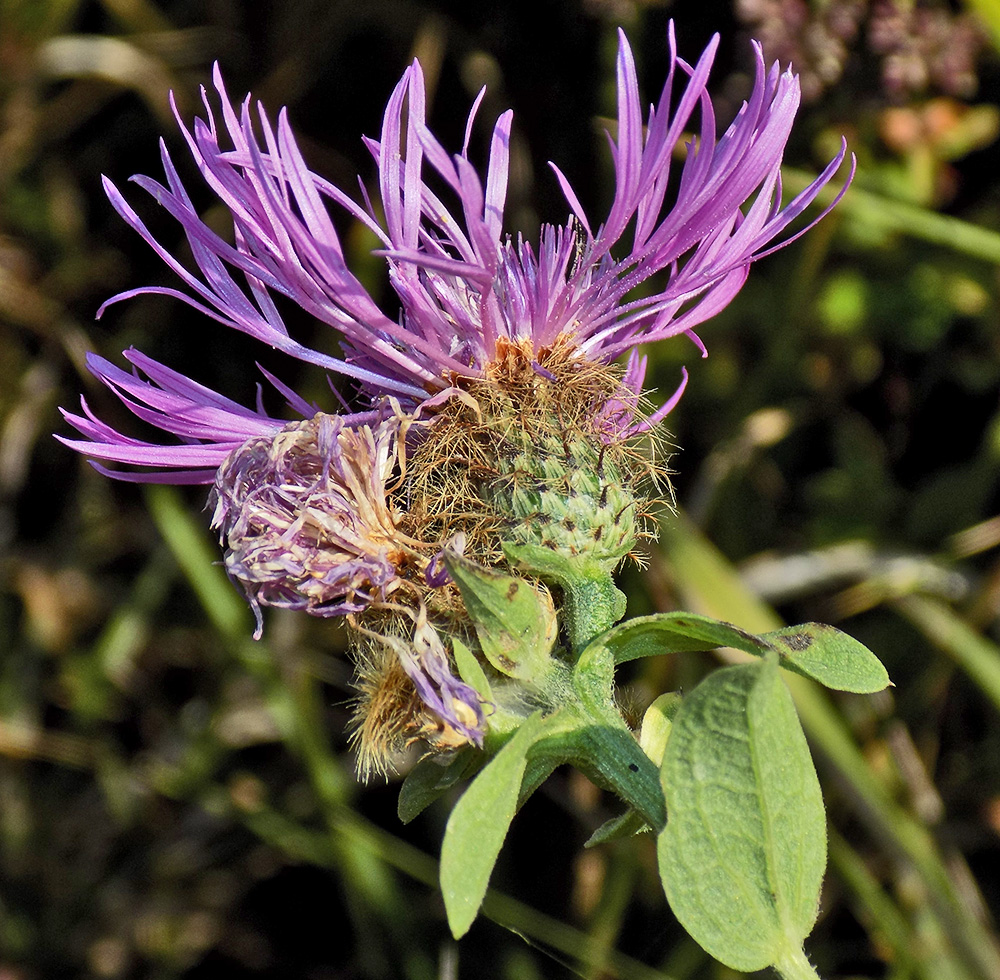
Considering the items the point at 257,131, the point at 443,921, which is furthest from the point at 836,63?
the point at 443,921

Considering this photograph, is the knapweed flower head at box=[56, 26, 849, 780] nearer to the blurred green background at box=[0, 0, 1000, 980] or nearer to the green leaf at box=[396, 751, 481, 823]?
the green leaf at box=[396, 751, 481, 823]

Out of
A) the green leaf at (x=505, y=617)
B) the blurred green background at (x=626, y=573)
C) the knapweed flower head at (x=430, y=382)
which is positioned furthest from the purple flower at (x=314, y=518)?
the blurred green background at (x=626, y=573)

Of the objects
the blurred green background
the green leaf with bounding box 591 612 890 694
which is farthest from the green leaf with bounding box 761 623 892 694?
the blurred green background

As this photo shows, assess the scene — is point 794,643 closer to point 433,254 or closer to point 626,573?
point 433,254

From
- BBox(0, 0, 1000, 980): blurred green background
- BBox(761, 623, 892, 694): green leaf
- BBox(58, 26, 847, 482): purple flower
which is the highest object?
BBox(58, 26, 847, 482): purple flower

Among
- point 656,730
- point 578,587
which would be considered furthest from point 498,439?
point 656,730

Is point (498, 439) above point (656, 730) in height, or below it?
above
